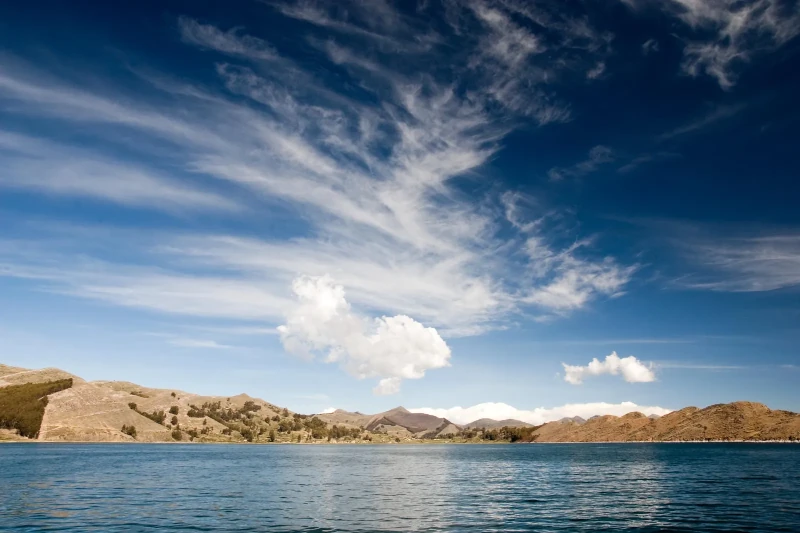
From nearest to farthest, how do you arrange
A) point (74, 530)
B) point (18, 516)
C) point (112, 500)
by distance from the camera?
point (74, 530)
point (18, 516)
point (112, 500)

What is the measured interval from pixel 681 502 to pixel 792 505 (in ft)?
40.3

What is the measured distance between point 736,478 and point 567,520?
71976 mm

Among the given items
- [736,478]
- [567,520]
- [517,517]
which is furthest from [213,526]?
[736,478]

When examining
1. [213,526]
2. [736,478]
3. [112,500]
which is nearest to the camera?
[213,526]

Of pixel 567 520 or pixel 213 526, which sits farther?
pixel 567 520

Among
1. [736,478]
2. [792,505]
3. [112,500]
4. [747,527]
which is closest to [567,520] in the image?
[747,527]

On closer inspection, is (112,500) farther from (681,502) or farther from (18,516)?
(681,502)

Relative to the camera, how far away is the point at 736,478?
10456 cm

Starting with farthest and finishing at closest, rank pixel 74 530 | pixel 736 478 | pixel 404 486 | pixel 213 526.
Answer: pixel 736 478
pixel 404 486
pixel 213 526
pixel 74 530

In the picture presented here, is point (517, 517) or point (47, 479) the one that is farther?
point (47, 479)

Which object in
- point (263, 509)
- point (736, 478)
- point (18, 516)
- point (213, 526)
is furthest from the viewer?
point (736, 478)

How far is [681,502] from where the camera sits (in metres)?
69.4

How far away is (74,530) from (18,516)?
1244cm

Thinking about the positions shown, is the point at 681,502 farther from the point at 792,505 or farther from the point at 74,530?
the point at 74,530
